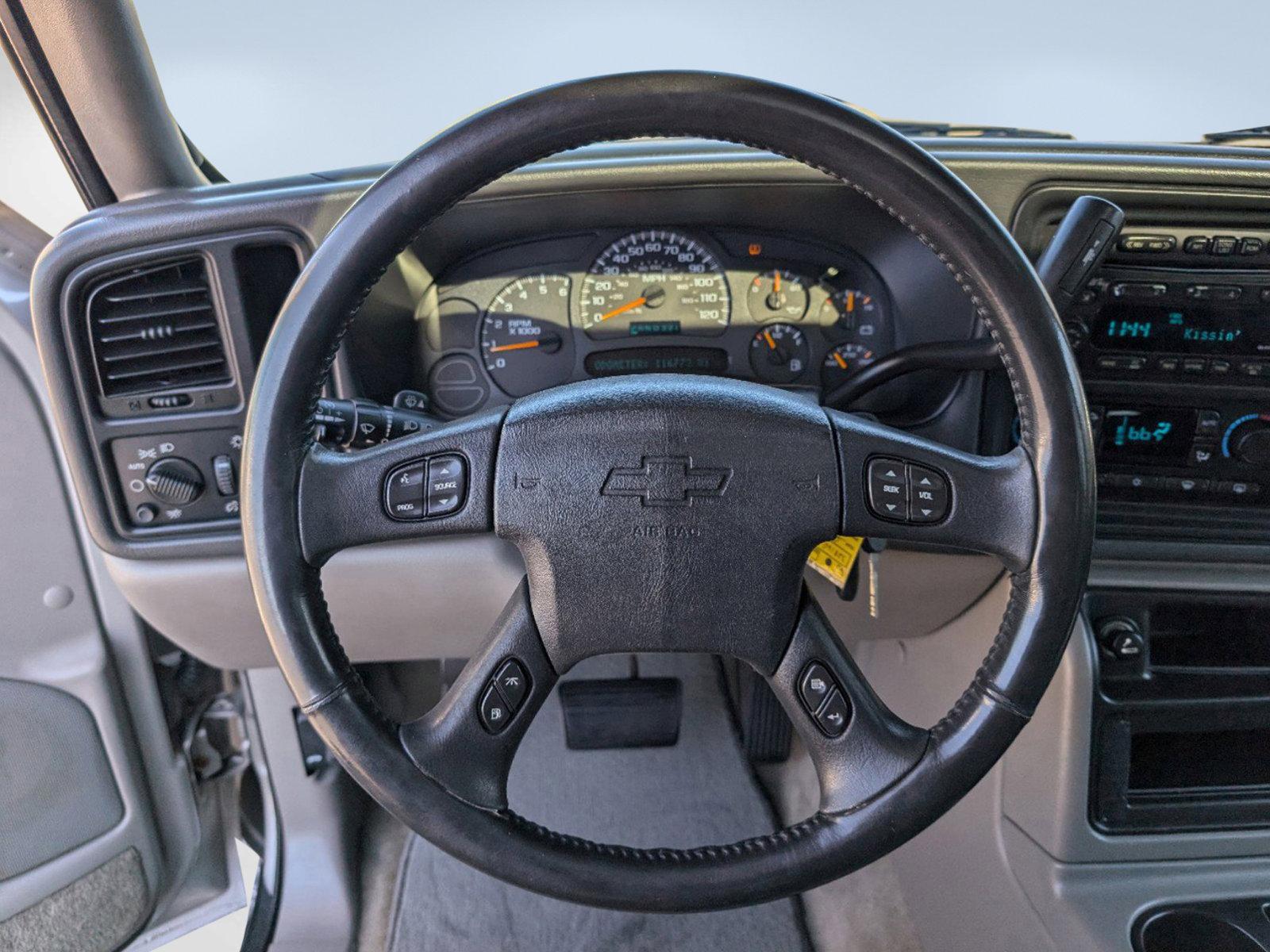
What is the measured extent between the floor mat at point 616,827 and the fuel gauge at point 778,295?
91cm

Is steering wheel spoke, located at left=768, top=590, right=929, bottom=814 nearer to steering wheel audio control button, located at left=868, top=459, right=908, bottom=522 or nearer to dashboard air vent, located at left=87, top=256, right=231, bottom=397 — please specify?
steering wheel audio control button, located at left=868, top=459, right=908, bottom=522

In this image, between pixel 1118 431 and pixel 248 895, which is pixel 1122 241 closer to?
pixel 1118 431

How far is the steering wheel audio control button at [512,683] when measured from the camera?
77 centimetres

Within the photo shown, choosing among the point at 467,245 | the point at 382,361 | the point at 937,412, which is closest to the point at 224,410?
the point at 382,361

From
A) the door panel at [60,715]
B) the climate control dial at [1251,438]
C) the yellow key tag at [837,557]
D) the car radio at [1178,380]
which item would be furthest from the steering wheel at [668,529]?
the door panel at [60,715]

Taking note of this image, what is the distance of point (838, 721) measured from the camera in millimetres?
762

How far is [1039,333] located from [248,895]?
1.66m

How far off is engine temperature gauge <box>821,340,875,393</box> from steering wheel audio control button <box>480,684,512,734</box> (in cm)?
73

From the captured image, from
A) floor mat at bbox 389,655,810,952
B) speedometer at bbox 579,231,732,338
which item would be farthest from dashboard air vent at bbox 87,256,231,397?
floor mat at bbox 389,655,810,952

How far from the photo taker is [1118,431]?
1.18 m

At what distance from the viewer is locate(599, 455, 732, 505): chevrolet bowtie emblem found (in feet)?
2.43

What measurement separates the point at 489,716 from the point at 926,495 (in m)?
0.41

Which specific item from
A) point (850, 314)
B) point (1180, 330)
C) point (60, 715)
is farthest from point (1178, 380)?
point (60, 715)

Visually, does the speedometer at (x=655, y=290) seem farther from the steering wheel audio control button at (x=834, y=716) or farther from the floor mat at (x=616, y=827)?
the floor mat at (x=616, y=827)
